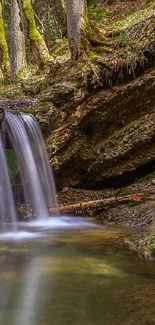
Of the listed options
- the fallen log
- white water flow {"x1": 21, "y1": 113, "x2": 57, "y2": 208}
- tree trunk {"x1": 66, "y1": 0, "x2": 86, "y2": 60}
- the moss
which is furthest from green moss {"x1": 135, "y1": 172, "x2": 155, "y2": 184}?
the moss


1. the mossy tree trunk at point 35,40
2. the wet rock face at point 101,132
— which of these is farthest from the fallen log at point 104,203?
the mossy tree trunk at point 35,40

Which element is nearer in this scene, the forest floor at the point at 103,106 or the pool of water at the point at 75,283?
the pool of water at the point at 75,283

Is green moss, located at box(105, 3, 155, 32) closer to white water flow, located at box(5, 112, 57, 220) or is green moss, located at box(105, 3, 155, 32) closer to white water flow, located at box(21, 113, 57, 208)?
white water flow, located at box(21, 113, 57, 208)

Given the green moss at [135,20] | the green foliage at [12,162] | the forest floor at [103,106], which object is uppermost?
the green moss at [135,20]

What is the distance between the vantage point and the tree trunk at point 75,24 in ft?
30.3

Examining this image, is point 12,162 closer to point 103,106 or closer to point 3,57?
point 103,106

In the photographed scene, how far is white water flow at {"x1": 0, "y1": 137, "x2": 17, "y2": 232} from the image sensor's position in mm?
7246

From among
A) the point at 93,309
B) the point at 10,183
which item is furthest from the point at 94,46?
the point at 93,309

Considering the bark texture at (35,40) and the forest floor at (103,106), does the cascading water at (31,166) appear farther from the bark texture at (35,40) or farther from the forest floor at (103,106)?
the bark texture at (35,40)

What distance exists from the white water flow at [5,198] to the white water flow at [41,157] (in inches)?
32.5

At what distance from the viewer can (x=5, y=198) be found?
7.52 m

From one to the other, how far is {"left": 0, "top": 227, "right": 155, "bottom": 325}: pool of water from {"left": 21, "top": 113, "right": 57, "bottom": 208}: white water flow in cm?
270

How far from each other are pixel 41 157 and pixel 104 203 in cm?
199

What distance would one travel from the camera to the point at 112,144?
7.99 meters
